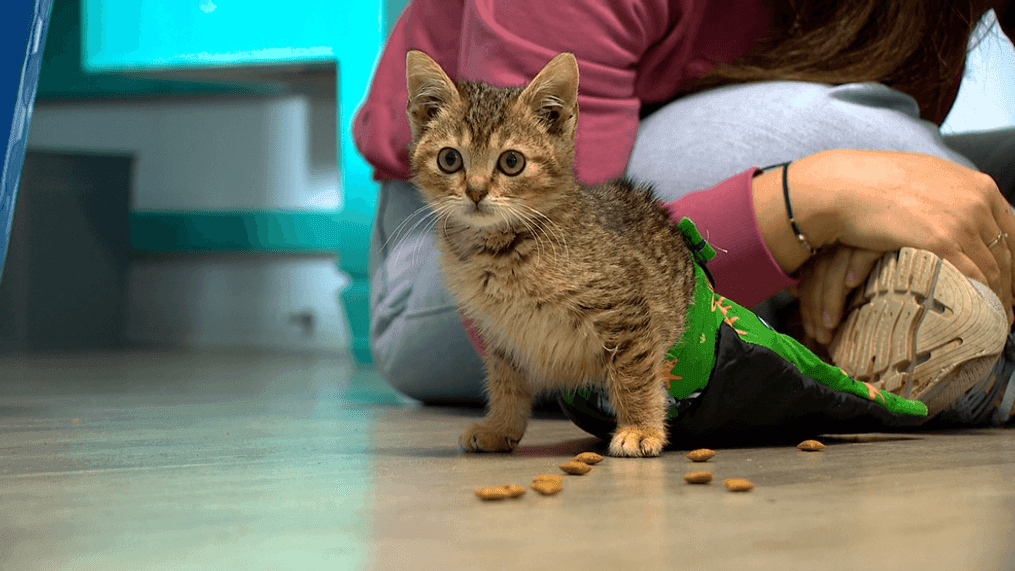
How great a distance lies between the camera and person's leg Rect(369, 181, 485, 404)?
2.04m

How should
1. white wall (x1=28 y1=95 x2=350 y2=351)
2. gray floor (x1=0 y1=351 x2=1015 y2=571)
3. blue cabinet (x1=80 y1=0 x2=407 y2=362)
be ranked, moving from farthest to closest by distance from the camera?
white wall (x1=28 y1=95 x2=350 y2=351), blue cabinet (x1=80 y1=0 x2=407 y2=362), gray floor (x1=0 y1=351 x2=1015 y2=571)

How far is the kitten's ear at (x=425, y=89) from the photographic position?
1.32 m

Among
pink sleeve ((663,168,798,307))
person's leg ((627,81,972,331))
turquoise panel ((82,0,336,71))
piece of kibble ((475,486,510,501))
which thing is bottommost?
piece of kibble ((475,486,510,501))

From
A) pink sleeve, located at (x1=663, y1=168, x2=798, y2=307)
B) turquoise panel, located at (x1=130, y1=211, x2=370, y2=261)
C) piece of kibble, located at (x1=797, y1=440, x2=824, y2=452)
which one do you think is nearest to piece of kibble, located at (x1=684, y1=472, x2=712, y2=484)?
piece of kibble, located at (x1=797, y1=440, x2=824, y2=452)

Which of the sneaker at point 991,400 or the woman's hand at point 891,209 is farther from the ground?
the woman's hand at point 891,209

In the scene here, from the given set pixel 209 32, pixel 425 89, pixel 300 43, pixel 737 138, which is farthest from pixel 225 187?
pixel 425 89

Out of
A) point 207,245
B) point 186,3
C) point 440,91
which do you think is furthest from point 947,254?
point 207,245

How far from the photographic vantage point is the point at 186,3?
3537mm

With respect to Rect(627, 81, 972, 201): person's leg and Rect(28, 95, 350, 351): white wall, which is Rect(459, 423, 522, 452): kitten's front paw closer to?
Rect(627, 81, 972, 201): person's leg

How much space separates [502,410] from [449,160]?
36 cm

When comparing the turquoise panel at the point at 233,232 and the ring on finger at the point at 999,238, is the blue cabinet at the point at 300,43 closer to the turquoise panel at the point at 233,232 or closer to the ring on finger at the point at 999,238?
the turquoise panel at the point at 233,232

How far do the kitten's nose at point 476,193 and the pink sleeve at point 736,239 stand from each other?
381 mm

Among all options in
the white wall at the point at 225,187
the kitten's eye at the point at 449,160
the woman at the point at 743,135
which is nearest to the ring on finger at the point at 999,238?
the woman at the point at 743,135

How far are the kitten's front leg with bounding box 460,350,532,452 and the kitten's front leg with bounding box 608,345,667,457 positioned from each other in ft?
0.50
